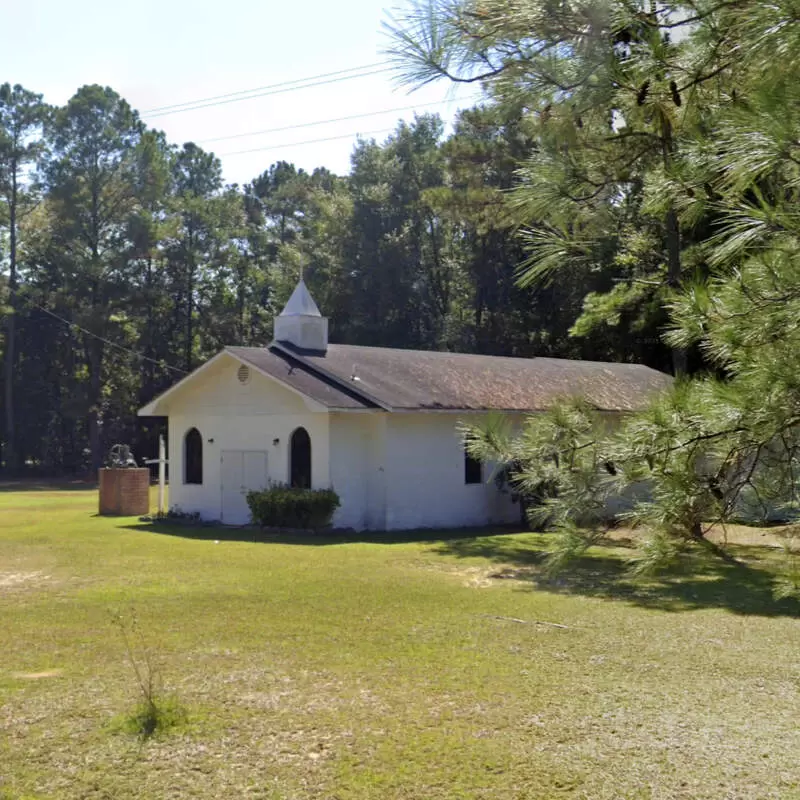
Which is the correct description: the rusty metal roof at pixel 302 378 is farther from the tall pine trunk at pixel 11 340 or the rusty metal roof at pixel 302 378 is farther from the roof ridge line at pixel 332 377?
the tall pine trunk at pixel 11 340

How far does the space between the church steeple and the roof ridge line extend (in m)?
0.35

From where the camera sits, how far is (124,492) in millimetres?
26641

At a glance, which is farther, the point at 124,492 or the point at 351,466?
the point at 124,492

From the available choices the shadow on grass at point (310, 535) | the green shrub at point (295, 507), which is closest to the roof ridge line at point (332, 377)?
the green shrub at point (295, 507)

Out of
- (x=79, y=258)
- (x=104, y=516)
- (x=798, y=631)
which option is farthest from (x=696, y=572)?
(x=79, y=258)

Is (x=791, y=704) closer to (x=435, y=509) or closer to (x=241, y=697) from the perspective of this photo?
(x=241, y=697)

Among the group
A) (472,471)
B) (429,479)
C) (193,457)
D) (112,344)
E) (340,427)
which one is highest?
(112,344)

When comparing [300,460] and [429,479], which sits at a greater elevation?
[300,460]

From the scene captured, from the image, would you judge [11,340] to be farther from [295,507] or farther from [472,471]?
[472,471]

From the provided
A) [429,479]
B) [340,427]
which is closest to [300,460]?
[340,427]

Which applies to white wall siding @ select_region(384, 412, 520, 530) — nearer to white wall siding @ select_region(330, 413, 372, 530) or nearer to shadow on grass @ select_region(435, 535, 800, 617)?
white wall siding @ select_region(330, 413, 372, 530)

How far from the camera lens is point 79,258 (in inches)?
1943

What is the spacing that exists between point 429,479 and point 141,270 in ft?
110

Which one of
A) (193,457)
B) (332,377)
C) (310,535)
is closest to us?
(310,535)
